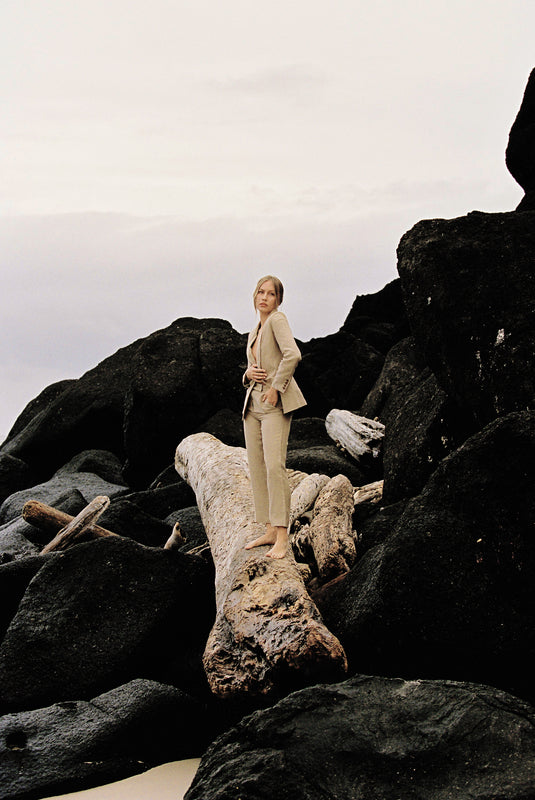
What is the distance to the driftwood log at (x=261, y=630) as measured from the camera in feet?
16.8

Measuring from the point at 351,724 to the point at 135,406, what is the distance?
1153cm

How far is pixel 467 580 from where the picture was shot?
5.32m

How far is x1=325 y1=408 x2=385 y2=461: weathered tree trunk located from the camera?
36.8 ft

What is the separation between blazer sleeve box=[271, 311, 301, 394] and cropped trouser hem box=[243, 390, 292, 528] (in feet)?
0.67

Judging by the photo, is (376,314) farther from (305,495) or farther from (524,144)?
(305,495)

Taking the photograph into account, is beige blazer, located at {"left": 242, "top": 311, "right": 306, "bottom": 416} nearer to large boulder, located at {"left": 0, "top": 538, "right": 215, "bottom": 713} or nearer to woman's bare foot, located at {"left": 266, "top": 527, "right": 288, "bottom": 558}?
woman's bare foot, located at {"left": 266, "top": 527, "right": 288, "bottom": 558}

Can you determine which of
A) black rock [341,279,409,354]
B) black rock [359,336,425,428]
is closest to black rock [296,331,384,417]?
black rock [341,279,409,354]

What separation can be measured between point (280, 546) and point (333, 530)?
1834 mm

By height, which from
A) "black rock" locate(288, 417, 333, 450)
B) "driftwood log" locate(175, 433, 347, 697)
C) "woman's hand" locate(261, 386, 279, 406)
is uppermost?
"black rock" locate(288, 417, 333, 450)

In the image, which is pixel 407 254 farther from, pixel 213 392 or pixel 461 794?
pixel 213 392

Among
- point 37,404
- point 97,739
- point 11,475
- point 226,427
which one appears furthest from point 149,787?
point 37,404

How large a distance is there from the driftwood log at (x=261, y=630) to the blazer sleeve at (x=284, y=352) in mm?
1299

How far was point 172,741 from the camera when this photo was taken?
17.5 feet

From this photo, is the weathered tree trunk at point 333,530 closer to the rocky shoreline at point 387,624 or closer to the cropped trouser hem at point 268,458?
the rocky shoreline at point 387,624
